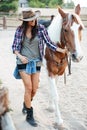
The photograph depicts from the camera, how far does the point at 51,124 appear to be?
20.3ft

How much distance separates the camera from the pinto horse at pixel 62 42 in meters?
5.71

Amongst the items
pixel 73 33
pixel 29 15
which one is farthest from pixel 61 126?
pixel 29 15

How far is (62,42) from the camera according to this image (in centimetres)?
616

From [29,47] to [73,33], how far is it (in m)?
0.66

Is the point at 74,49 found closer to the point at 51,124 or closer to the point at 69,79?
the point at 51,124

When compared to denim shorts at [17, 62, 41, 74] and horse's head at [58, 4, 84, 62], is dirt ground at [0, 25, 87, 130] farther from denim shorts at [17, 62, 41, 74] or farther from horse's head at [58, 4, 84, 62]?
horse's head at [58, 4, 84, 62]

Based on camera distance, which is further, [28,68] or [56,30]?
[56,30]

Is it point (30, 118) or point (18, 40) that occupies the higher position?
point (18, 40)

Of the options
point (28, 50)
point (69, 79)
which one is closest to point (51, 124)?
point (28, 50)

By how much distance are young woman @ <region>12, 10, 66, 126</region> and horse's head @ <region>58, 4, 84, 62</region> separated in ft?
0.84

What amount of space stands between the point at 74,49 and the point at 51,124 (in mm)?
1301

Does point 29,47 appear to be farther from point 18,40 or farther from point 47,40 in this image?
point 47,40

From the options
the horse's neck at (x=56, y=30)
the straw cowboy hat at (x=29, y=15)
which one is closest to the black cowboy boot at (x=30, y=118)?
the horse's neck at (x=56, y=30)

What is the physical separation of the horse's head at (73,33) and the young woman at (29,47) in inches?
10.1
